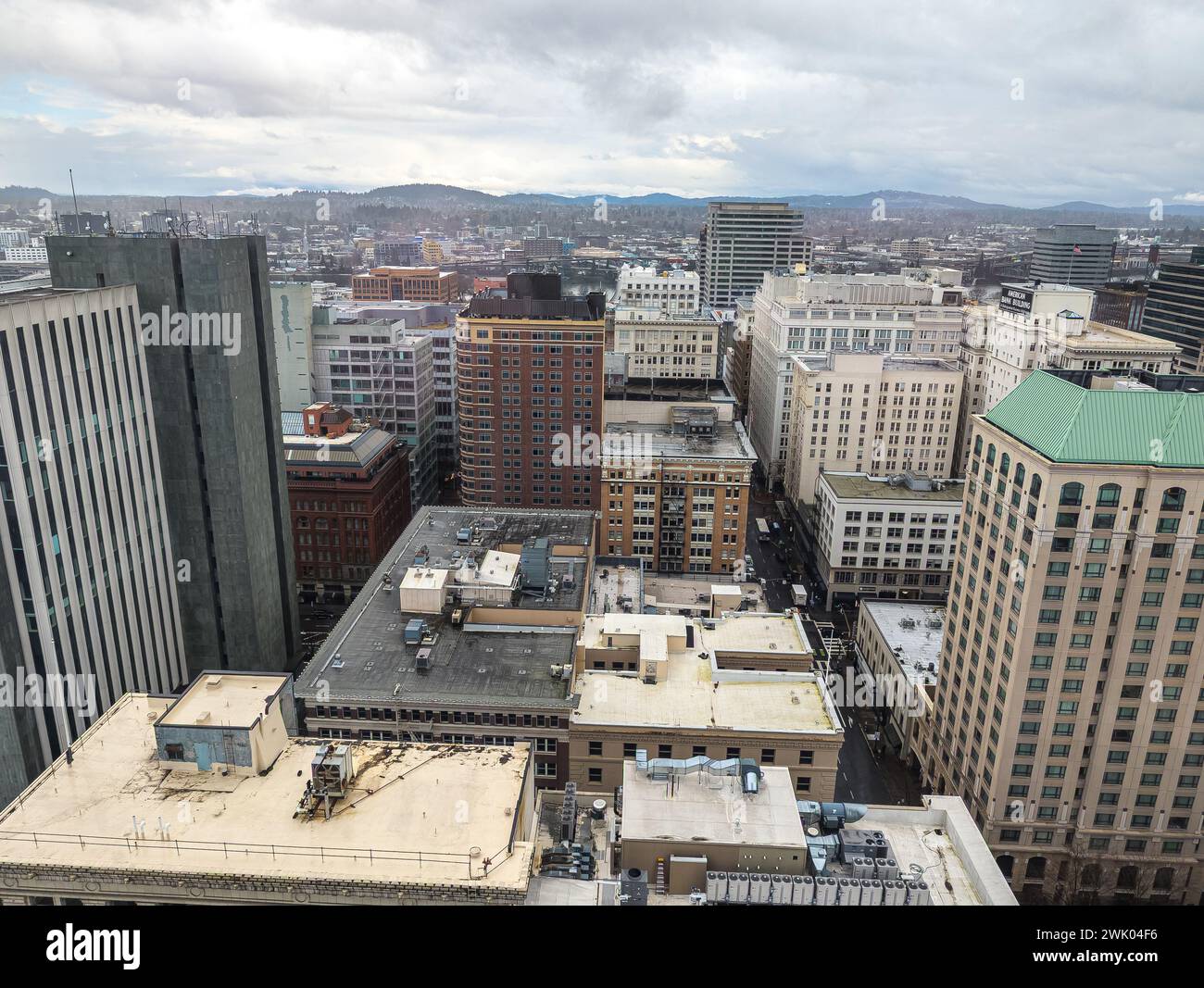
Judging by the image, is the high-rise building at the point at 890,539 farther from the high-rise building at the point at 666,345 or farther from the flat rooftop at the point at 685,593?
the high-rise building at the point at 666,345

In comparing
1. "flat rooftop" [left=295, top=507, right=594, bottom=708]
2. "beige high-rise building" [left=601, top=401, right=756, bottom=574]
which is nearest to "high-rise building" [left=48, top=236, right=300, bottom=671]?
"flat rooftop" [left=295, top=507, right=594, bottom=708]

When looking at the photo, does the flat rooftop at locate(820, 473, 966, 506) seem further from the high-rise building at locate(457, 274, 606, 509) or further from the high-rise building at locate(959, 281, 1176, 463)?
the high-rise building at locate(457, 274, 606, 509)

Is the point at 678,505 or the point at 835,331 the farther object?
the point at 835,331

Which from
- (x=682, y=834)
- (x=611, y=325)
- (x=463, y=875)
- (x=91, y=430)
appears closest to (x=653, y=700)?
(x=682, y=834)

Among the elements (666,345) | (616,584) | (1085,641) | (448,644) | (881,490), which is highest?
(666,345)

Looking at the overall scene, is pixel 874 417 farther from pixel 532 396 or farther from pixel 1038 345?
pixel 532 396

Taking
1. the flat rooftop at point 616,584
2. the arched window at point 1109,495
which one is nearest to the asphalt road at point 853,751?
the flat rooftop at point 616,584

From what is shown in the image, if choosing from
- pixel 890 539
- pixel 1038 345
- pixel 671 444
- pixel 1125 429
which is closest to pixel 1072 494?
pixel 1125 429
